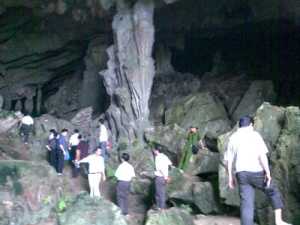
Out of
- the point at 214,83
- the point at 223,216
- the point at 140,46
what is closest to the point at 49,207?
the point at 223,216

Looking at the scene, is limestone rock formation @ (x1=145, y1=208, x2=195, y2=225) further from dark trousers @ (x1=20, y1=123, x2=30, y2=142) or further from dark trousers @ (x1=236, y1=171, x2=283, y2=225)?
dark trousers @ (x1=20, y1=123, x2=30, y2=142)

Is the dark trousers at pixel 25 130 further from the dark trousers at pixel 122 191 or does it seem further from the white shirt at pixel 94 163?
the dark trousers at pixel 122 191

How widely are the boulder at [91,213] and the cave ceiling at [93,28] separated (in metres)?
9.62

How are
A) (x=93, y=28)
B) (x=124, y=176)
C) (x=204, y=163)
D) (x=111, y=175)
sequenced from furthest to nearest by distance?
(x=93, y=28) → (x=111, y=175) → (x=204, y=163) → (x=124, y=176)

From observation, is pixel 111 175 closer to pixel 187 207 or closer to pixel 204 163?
pixel 204 163

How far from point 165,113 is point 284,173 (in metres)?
10.0

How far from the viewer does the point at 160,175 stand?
29.3ft

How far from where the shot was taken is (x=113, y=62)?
16594 mm

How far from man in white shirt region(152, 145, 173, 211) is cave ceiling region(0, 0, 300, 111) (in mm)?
8231

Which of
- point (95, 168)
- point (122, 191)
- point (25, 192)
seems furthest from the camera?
point (95, 168)

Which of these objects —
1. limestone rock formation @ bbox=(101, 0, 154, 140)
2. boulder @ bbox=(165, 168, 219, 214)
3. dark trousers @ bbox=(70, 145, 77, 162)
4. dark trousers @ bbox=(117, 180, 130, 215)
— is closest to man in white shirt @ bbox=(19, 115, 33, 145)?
dark trousers @ bbox=(70, 145, 77, 162)

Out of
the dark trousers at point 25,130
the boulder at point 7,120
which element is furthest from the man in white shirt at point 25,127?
the boulder at point 7,120

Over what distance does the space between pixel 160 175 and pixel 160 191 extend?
1.28 feet

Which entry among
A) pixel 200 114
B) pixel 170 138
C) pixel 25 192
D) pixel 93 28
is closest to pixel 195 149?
pixel 170 138
